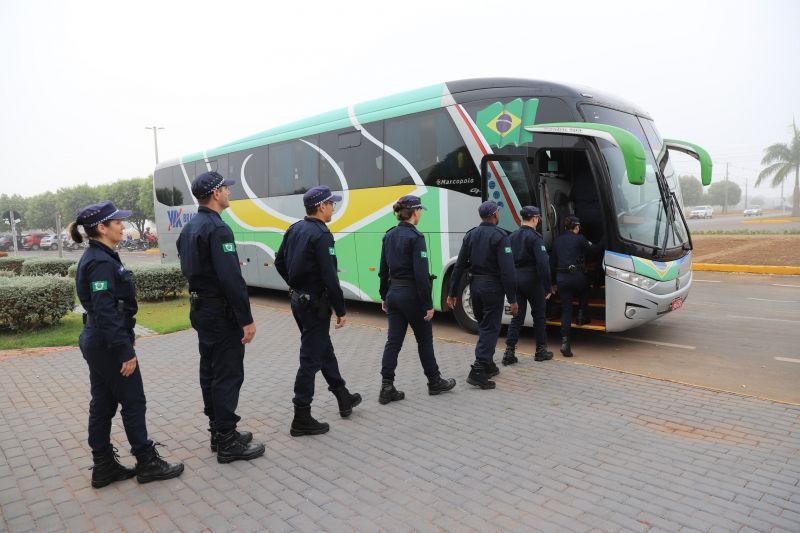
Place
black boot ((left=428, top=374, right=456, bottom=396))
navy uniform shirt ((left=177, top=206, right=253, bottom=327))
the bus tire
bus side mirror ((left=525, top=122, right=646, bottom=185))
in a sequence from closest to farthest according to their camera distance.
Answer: navy uniform shirt ((left=177, top=206, right=253, bottom=327)), black boot ((left=428, top=374, right=456, bottom=396)), bus side mirror ((left=525, top=122, right=646, bottom=185)), the bus tire

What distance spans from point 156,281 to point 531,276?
28.8 feet

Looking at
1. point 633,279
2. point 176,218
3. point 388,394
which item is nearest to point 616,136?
point 633,279

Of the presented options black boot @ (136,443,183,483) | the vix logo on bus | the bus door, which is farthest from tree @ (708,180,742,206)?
black boot @ (136,443,183,483)

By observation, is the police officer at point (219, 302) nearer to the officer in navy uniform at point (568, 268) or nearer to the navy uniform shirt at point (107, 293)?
the navy uniform shirt at point (107, 293)

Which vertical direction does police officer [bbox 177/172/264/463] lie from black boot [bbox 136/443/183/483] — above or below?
above

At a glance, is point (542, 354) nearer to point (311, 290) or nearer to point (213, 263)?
point (311, 290)

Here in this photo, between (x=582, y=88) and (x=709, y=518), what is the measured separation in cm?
579

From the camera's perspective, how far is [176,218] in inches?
591

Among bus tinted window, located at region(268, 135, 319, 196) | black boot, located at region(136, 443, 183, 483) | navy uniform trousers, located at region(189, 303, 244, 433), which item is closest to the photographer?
black boot, located at region(136, 443, 183, 483)

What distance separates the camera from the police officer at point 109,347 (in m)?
3.50

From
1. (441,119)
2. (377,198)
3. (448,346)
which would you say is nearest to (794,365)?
(448,346)

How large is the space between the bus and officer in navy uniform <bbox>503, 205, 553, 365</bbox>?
0.91m

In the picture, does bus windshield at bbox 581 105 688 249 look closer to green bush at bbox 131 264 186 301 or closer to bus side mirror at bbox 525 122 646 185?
bus side mirror at bbox 525 122 646 185

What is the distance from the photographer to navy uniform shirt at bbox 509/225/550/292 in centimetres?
621
